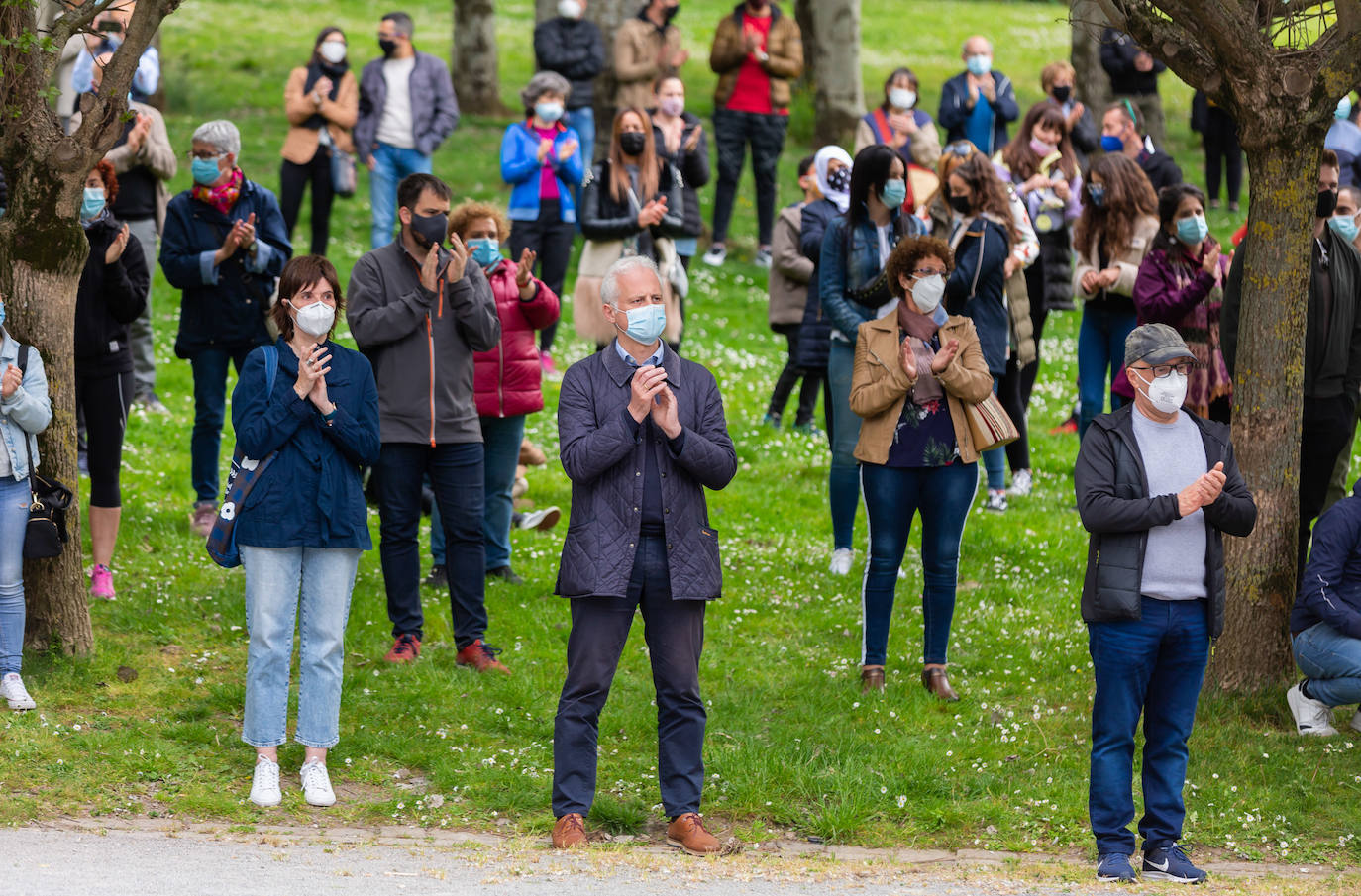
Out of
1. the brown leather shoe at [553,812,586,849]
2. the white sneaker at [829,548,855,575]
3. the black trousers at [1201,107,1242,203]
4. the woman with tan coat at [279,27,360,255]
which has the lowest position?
the brown leather shoe at [553,812,586,849]

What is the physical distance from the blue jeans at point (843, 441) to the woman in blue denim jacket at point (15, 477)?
13.8 feet

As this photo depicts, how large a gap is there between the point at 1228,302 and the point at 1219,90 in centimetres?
123

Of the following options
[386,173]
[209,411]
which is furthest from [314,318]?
[386,173]

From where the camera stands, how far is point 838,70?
2098 cm

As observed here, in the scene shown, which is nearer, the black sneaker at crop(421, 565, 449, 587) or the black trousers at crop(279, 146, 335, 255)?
the black sneaker at crop(421, 565, 449, 587)

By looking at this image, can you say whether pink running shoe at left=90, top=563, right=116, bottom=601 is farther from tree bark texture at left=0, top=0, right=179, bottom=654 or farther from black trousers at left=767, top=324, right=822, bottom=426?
black trousers at left=767, top=324, right=822, bottom=426

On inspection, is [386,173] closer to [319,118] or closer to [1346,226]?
[319,118]

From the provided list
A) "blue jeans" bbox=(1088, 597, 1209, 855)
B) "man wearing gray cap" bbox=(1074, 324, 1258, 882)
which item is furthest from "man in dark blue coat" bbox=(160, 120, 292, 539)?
"blue jeans" bbox=(1088, 597, 1209, 855)

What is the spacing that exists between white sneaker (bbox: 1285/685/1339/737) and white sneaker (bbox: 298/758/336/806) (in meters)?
4.45

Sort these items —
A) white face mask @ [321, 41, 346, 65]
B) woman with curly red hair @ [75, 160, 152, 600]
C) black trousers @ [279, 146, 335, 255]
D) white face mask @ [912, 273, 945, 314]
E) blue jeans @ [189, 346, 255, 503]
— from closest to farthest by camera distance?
white face mask @ [912, 273, 945, 314]
woman with curly red hair @ [75, 160, 152, 600]
blue jeans @ [189, 346, 255, 503]
white face mask @ [321, 41, 346, 65]
black trousers @ [279, 146, 335, 255]

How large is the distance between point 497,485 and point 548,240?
4.89 m

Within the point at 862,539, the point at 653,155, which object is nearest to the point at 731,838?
the point at 862,539

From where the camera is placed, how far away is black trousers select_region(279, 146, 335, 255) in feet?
50.0

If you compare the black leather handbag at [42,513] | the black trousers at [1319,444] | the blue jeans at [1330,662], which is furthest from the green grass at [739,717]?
the black trousers at [1319,444]
